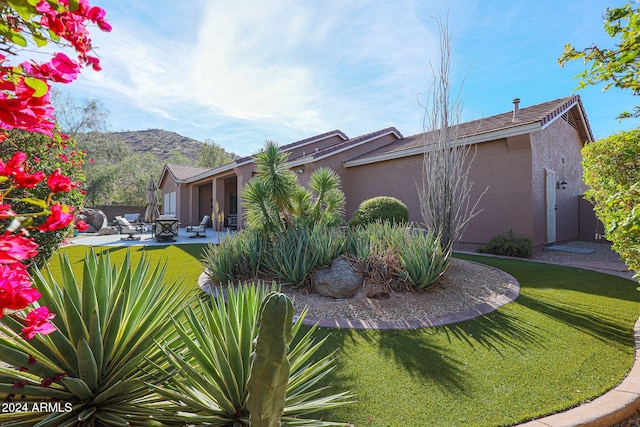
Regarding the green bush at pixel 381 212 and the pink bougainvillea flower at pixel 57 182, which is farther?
the green bush at pixel 381 212

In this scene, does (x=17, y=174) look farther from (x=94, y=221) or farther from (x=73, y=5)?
(x=94, y=221)

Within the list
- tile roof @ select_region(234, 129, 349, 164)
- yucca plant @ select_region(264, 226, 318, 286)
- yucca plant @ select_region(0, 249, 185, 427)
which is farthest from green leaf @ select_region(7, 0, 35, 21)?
tile roof @ select_region(234, 129, 349, 164)

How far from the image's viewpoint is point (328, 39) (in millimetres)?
7934

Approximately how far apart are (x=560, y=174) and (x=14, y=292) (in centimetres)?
1654

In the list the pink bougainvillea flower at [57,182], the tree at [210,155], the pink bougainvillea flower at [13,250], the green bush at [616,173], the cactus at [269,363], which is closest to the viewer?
the pink bougainvillea flower at [13,250]

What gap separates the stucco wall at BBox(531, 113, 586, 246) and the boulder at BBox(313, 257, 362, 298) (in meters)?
8.29

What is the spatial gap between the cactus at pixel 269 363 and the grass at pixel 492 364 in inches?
40.0

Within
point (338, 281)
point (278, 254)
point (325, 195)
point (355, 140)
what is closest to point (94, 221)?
point (355, 140)

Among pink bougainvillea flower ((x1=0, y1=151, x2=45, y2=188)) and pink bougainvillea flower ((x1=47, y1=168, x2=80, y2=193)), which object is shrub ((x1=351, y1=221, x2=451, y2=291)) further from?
pink bougainvillea flower ((x1=0, y1=151, x2=45, y2=188))

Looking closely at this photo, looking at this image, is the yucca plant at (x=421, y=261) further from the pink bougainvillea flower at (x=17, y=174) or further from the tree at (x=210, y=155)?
the tree at (x=210, y=155)

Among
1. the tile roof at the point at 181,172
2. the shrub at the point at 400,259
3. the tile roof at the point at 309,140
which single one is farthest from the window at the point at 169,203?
the shrub at the point at 400,259

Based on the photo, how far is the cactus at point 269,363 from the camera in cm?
136

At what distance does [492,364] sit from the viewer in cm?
334

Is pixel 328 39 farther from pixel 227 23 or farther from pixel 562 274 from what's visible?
pixel 562 274
